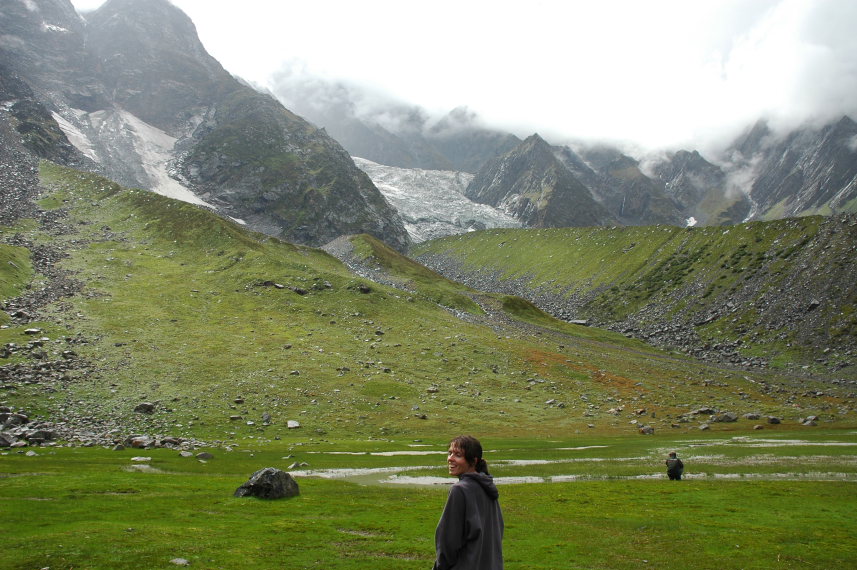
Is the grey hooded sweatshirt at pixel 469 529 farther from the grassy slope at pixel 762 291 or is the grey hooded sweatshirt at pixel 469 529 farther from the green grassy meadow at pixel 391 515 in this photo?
the grassy slope at pixel 762 291

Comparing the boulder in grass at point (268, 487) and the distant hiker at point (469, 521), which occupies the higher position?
the distant hiker at point (469, 521)

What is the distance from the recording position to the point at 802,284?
143625 millimetres

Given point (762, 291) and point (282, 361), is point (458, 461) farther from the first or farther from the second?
point (762, 291)

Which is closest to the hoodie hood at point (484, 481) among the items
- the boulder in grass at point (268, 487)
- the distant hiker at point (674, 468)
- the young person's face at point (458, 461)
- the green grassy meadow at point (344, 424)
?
the young person's face at point (458, 461)

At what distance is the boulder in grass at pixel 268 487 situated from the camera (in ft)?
100

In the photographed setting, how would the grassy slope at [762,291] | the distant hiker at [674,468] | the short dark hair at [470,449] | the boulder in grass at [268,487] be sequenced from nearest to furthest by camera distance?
the short dark hair at [470,449]
the boulder in grass at [268,487]
the distant hiker at [674,468]
the grassy slope at [762,291]

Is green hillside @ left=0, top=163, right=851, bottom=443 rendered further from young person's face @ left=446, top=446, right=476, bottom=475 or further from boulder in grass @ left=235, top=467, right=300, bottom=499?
young person's face @ left=446, top=446, right=476, bottom=475

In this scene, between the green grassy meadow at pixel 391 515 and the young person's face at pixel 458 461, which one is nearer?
the young person's face at pixel 458 461

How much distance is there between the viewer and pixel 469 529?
10250 mm

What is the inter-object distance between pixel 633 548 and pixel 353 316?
85.0 metres

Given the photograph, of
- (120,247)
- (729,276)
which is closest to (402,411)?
(120,247)

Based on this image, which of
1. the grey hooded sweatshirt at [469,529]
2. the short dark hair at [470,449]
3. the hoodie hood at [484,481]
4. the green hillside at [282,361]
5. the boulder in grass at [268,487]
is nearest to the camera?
the grey hooded sweatshirt at [469,529]

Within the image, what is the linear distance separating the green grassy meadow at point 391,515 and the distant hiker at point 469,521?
35.5 ft

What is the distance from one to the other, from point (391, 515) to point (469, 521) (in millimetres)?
19068
